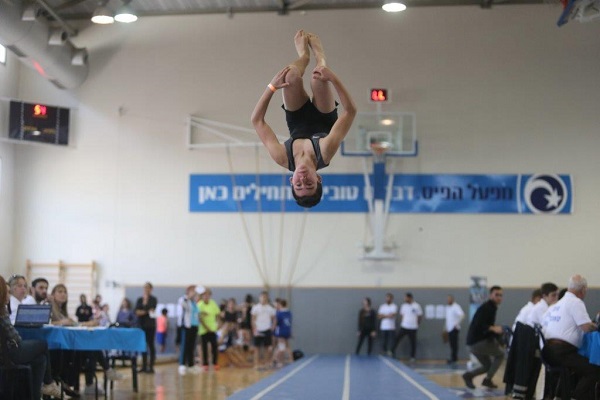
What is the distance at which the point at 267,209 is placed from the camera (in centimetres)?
2144

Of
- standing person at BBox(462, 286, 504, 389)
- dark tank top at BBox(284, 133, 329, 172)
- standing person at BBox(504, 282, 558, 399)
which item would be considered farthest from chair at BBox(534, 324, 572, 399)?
dark tank top at BBox(284, 133, 329, 172)

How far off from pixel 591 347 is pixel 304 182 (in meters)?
4.83

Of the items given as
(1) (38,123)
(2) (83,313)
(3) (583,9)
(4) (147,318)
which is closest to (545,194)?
(3) (583,9)

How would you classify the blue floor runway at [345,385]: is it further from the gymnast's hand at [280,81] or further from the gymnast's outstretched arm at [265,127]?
the gymnast's hand at [280,81]

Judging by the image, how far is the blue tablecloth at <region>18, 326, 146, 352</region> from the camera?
9.63 metres

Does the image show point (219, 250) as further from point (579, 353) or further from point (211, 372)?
point (579, 353)

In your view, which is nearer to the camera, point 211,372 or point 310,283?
point 211,372

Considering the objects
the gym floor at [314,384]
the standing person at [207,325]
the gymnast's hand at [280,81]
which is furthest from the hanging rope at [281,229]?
the gymnast's hand at [280,81]

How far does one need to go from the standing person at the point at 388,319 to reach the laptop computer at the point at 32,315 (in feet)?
39.8

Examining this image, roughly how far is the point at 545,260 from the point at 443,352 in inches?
139

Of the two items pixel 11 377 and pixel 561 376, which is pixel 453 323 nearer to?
pixel 561 376

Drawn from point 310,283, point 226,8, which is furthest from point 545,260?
point 226,8

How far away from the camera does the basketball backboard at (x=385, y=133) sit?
19828 millimetres

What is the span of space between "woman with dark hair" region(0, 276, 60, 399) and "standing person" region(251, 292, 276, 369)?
28.0 feet
